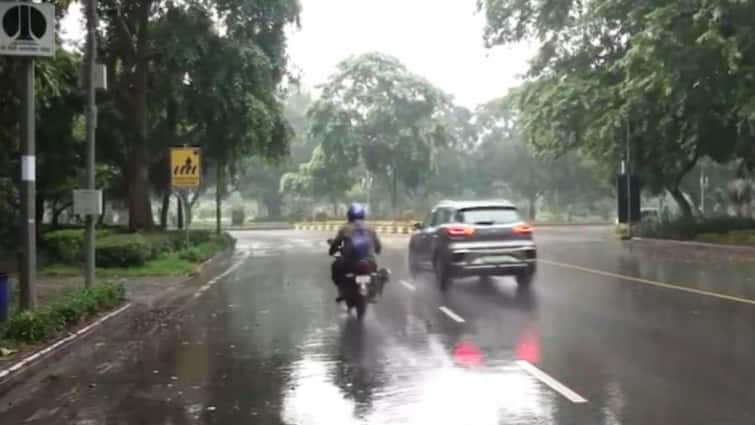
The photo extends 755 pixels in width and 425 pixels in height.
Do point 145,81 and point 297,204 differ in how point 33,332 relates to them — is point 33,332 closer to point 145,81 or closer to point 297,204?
point 145,81

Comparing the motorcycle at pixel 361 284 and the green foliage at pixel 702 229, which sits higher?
the green foliage at pixel 702 229

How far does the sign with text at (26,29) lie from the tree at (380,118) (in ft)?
176

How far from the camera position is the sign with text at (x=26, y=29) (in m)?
11.9

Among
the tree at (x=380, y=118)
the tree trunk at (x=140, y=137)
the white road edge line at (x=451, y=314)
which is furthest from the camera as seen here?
the tree at (x=380, y=118)

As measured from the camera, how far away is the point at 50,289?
18.0 metres

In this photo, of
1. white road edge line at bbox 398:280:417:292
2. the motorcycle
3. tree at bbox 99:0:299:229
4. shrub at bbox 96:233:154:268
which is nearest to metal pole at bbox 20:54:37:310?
the motorcycle

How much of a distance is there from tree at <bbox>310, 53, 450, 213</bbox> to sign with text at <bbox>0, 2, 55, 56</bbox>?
5355 cm

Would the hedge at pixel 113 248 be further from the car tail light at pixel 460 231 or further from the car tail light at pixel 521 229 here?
the car tail light at pixel 521 229

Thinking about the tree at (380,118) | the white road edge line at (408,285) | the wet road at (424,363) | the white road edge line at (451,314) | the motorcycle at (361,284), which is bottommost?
the wet road at (424,363)

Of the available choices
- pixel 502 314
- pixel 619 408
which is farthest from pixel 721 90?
pixel 619 408

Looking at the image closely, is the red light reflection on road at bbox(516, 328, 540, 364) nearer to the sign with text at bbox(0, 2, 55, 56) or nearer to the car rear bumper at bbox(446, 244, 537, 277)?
the car rear bumper at bbox(446, 244, 537, 277)

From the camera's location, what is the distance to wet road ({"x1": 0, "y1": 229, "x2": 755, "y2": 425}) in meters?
7.52

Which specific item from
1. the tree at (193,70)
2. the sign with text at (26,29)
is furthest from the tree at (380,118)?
the sign with text at (26,29)

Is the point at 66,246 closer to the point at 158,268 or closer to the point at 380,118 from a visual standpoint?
the point at 158,268
